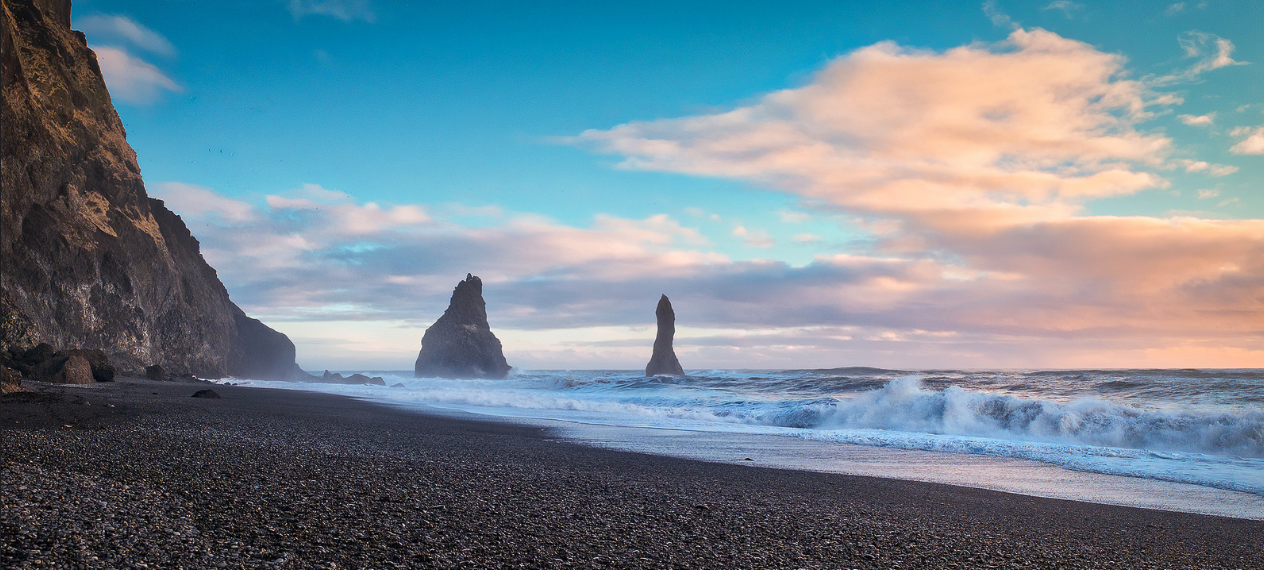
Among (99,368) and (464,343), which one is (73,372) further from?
(464,343)

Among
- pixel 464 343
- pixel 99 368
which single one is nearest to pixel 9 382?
pixel 99 368

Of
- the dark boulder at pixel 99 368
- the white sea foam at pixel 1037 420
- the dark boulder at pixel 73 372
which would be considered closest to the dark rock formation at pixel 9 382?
the dark boulder at pixel 73 372

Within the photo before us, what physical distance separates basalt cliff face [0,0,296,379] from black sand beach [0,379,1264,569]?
63.0ft

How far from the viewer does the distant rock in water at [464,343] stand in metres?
82.2

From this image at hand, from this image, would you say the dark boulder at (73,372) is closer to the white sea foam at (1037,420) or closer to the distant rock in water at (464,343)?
the white sea foam at (1037,420)

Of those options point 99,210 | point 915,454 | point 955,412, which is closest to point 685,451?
point 915,454

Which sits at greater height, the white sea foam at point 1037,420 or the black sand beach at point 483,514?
the black sand beach at point 483,514

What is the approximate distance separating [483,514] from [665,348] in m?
70.5

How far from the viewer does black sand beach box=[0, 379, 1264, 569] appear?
3393mm

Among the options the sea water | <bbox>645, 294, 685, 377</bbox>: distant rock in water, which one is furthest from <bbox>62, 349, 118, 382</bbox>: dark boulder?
<bbox>645, 294, 685, 377</bbox>: distant rock in water

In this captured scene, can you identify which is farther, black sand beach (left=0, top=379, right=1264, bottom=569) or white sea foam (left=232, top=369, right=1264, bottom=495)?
white sea foam (left=232, top=369, right=1264, bottom=495)

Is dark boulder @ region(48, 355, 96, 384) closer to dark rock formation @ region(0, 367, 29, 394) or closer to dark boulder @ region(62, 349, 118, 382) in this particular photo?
dark boulder @ region(62, 349, 118, 382)

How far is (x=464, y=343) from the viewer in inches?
3243

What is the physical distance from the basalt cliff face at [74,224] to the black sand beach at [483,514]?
63.0 feet
